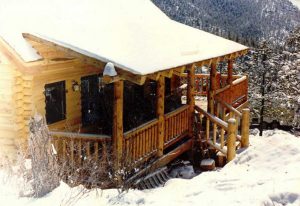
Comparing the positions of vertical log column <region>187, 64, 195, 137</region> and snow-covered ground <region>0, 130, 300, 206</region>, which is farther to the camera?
vertical log column <region>187, 64, 195, 137</region>

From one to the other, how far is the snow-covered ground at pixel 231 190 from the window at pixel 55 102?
367 centimetres

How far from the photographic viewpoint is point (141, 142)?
12211 mm

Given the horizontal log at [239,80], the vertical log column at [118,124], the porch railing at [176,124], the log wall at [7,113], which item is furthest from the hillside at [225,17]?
the vertical log column at [118,124]

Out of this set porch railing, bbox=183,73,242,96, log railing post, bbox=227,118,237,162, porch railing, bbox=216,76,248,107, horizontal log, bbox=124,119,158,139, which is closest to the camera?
horizontal log, bbox=124,119,158,139

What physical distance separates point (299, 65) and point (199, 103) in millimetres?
12700

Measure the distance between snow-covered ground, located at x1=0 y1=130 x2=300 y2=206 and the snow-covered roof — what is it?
9.77 ft

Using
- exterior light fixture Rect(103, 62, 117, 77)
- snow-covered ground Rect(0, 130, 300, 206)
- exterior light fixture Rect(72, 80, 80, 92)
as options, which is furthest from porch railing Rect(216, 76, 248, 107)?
exterior light fixture Rect(103, 62, 117, 77)

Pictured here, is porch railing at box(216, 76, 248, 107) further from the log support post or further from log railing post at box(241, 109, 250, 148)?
the log support post

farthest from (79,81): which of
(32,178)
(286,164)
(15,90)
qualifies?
(286,164)

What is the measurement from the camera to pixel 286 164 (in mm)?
9695

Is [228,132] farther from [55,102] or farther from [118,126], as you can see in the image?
[55,102]

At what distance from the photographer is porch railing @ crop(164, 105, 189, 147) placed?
45.1ft

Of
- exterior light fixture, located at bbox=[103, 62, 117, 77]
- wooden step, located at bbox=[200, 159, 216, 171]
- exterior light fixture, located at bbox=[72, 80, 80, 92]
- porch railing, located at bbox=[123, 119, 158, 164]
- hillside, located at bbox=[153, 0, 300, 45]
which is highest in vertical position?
exterior light fixture, located at bbox=[103, 62, 117, 77]

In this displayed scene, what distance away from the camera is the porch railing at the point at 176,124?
542 inches
